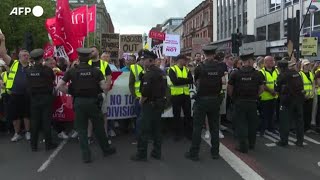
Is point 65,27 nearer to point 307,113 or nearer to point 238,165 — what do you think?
point 238,165

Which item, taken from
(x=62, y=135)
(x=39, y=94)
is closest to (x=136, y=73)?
(x=39, y=94)

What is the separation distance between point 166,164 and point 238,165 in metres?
1.20

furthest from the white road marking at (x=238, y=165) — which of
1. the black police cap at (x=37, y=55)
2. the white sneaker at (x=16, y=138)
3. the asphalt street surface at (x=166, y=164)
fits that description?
the white sneaker at (x=16, y=138)

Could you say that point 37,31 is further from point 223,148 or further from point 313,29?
point 223,148

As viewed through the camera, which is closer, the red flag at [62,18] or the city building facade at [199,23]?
the red flag at [62,18]

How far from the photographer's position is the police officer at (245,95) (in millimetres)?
9234

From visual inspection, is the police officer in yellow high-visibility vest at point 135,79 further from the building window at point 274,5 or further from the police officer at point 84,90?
the building window at point 274,5

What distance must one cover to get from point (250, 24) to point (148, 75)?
187ft

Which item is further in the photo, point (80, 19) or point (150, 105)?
point (80, 19)

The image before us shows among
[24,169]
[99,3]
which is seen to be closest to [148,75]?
[24,169]

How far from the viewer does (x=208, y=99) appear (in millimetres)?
8734

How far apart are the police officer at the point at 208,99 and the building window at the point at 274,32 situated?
150 feet

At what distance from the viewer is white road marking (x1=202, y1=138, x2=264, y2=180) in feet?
24.4

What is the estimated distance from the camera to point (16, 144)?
10422 mm
